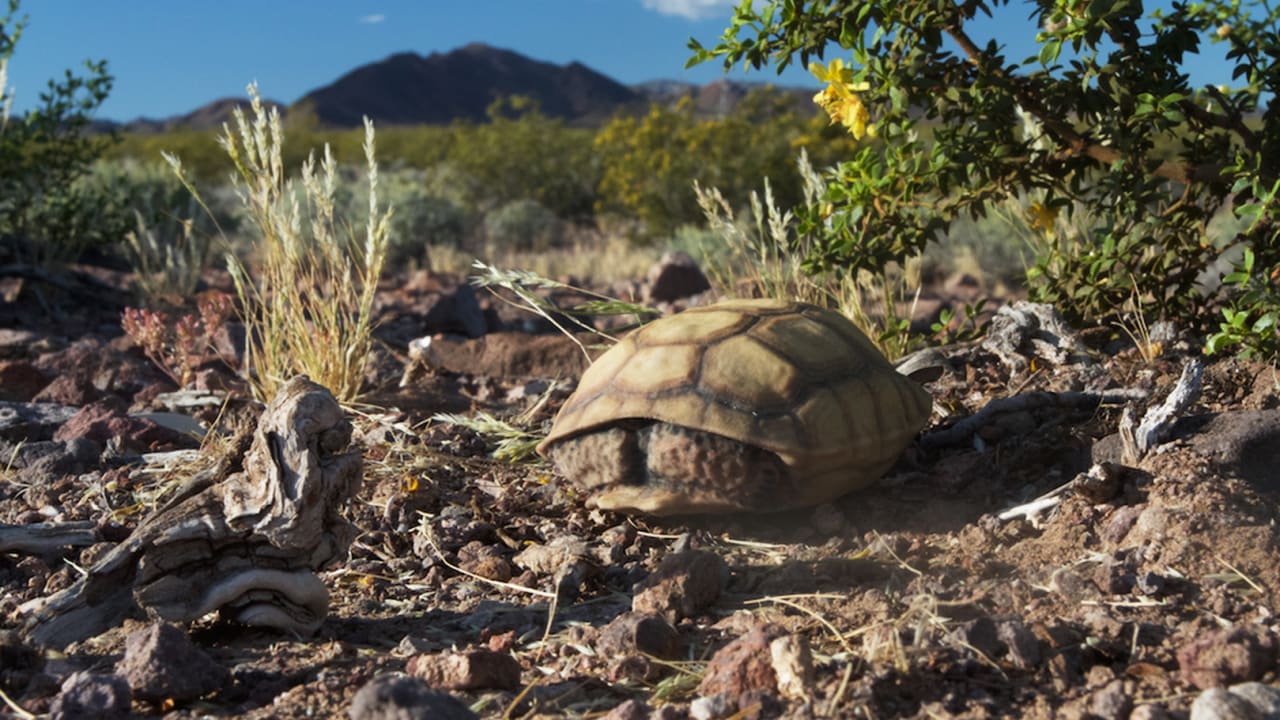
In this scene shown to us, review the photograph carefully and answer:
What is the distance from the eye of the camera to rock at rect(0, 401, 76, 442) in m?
4.31

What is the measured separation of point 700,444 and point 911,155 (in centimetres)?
160

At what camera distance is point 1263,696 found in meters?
1.83

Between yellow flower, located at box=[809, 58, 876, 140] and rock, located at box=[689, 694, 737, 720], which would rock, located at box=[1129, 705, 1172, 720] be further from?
yellow flower, located at box=[809, 58, 876, 140]

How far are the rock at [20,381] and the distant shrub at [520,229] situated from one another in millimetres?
8732

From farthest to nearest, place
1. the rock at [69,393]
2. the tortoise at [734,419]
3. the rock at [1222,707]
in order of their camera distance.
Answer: the rock at [69,393] < the tortoise at [734,419] < the rock at [1222,707]

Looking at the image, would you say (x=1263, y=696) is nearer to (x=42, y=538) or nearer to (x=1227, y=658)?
(x=1227, y=658)

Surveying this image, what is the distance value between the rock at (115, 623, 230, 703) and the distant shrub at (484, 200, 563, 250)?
38.7 ft

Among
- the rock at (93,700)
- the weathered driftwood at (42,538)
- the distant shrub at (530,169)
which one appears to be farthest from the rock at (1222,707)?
the distant shrub at (530,169)

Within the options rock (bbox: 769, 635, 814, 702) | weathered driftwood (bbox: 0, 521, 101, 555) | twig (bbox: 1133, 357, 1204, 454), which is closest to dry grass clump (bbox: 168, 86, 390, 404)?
weathered driftwood (bbox: 0, 521, 101, 555)

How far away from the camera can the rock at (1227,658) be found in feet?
6.38

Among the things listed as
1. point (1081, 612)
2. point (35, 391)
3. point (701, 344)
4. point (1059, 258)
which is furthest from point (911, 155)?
point (35, 391)

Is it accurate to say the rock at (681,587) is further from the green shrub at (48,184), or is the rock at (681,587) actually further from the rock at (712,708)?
the green shrub at (48,184)

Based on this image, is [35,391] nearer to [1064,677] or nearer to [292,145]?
[1064,677]

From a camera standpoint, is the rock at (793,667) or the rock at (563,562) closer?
the rock at (793,667)
